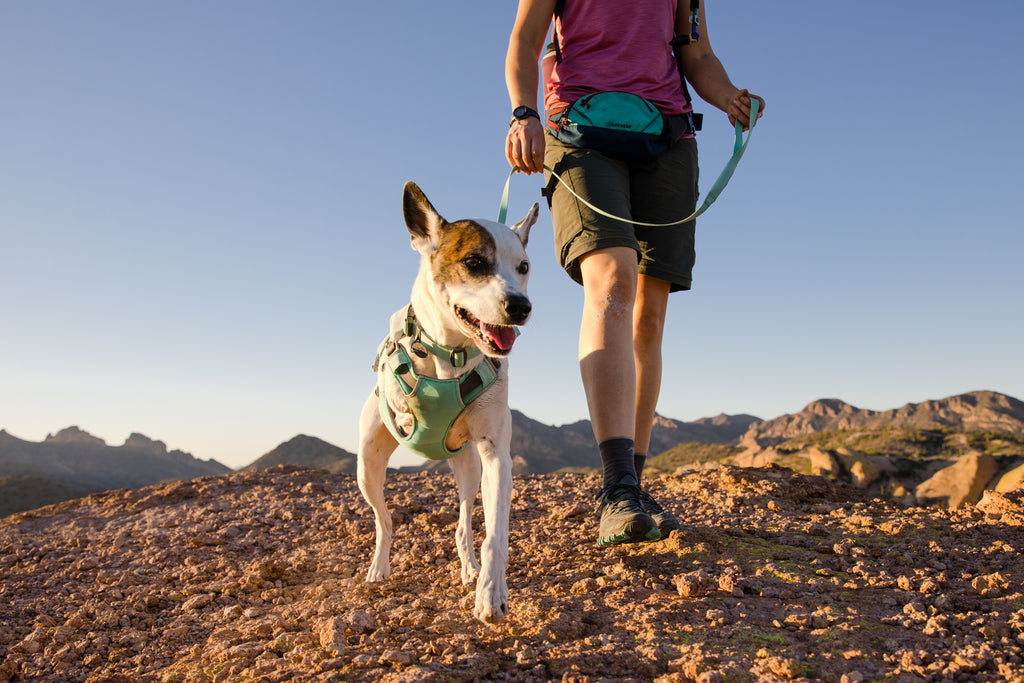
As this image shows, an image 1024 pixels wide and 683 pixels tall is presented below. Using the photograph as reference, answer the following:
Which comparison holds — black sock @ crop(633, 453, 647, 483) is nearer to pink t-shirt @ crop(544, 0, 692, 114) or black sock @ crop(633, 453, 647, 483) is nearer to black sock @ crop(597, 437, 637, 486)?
black sock @ crop(597, 437, 637, 486)

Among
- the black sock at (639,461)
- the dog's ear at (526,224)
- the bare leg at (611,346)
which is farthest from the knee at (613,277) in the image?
the black sock at (639,461)

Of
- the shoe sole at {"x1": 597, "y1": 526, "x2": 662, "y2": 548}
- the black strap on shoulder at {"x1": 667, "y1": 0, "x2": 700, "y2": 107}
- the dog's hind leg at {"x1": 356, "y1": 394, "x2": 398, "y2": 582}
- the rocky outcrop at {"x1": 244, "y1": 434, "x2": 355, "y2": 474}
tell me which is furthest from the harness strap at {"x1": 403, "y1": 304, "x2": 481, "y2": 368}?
the rocky outcrop at {"x1": 244, "y1": 434, "x2": 355, "y2": 474}

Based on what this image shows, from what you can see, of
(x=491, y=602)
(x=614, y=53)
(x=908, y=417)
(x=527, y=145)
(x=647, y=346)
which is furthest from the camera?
(x=908, y=417)

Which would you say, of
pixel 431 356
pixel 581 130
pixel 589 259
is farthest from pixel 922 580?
pixel 581 130

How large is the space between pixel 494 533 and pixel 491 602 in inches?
10.4

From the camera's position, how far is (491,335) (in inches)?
112

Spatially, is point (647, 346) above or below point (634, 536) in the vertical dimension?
above

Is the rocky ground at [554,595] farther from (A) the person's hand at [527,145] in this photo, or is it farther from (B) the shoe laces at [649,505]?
(A) the person's hand at [527,145]

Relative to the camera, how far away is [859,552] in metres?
3.25

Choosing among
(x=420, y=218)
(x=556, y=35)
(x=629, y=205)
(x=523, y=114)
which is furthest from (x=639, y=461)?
(x=556, y=35)

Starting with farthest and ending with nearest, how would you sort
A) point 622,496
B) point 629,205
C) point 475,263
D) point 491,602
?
point 629,205 < point 622,496 < point 475,263 < point 491,602

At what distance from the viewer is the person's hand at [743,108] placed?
384cm

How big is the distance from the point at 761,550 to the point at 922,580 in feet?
2.28

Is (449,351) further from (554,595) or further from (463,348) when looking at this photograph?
(554,595)
